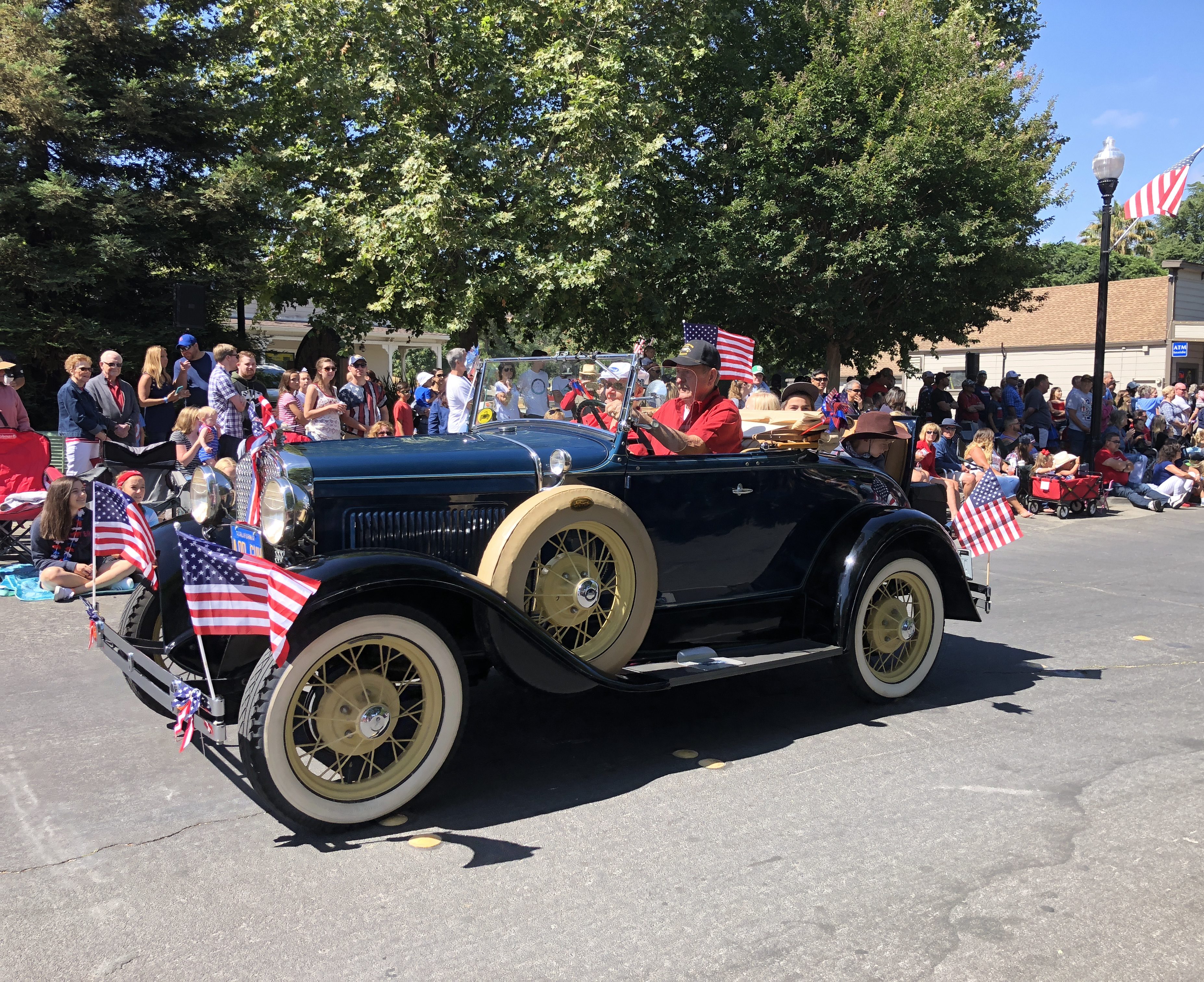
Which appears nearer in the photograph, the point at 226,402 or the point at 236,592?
the point at 236,592

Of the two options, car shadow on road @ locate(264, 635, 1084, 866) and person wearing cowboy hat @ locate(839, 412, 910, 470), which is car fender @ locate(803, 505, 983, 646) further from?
person wearing cowboy hat @ locate(839, 412, 910, 470)

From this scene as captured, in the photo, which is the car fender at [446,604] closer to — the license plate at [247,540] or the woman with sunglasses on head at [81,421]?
the license plate at [247,540]

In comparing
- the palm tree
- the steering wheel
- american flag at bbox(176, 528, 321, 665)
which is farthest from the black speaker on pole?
the palm tree

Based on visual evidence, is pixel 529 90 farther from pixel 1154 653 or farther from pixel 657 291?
pixel 1154 653

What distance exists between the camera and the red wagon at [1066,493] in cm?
1388

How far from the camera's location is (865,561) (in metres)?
5.04

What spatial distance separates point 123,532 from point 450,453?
169cm

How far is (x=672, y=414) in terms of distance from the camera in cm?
517

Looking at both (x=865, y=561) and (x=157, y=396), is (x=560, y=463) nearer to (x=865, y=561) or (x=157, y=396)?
(x=865, y=561)

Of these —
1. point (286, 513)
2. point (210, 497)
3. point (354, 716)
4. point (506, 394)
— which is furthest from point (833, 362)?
point (354, 716)

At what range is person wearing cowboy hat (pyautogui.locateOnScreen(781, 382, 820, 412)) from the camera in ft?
21.8

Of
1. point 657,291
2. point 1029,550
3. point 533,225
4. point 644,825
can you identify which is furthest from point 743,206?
point 644,825

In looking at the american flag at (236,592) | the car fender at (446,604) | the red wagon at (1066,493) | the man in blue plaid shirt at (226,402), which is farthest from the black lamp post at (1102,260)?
the american flag at (236,592)

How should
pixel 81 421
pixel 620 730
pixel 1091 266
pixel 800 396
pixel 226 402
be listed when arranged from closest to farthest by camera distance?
pixel 620 730 < pixel 800 396 < pixel 81 421 < pixel 226 402 < pixel 1091 266
